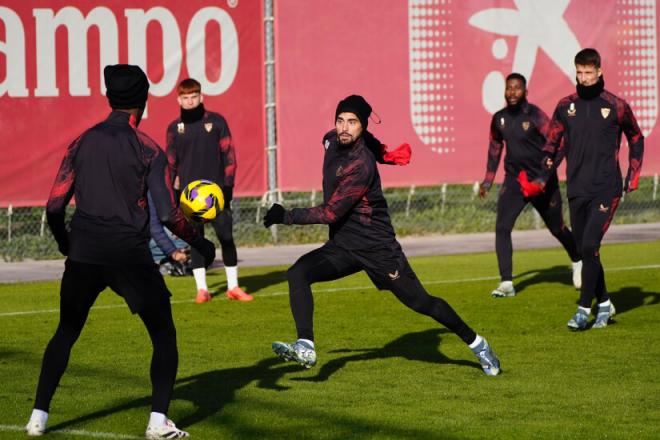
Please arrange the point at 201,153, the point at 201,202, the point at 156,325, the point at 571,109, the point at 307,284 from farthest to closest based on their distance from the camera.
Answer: the point at 201,153 → the point at 571,109 → the point at 307,284 → the point at 201,202 → the point at 156,325

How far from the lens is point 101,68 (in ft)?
66.8

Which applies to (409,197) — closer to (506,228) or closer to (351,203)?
(506,228)

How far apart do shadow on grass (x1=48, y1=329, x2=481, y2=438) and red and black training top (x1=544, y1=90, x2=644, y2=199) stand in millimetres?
1821

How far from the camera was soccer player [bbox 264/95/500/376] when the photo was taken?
9.55 metres

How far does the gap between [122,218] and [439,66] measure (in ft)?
50.4

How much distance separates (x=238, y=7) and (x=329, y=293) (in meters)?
6.85

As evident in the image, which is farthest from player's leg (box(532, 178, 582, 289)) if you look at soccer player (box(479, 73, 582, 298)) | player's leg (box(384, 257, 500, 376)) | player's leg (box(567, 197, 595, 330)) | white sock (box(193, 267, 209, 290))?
player's leg (box(384, 257, 500, 376))

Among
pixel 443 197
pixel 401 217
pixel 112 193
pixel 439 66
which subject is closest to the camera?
pixel 112 193

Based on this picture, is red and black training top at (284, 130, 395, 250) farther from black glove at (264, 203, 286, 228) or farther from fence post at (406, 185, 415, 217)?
fence post at (406, 185, 415, 217)

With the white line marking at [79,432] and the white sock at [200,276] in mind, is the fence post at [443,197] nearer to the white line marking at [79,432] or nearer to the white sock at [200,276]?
the white sock at [200,276]

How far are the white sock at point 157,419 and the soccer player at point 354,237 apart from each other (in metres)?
1.86

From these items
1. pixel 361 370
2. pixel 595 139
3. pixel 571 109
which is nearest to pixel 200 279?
pixel 571 109

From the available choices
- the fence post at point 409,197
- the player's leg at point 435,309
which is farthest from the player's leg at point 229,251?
the fence post at point 409,197

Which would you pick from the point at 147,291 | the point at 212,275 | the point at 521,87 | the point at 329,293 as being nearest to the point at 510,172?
the point at 521,87
